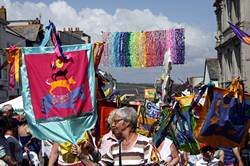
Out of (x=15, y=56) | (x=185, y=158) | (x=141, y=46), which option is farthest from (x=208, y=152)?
(x=141, y=46)

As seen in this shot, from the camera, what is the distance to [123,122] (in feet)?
17.4

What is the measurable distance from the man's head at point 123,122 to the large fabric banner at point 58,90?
2.22 metres

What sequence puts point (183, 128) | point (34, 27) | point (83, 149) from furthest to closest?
point (34, 27), point (183, 128), point (83, 149)

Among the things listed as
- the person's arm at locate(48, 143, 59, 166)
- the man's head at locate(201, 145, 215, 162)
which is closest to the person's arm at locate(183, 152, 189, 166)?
the man's head at locate(201, 145, 215, 162)

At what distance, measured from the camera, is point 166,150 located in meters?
8.11

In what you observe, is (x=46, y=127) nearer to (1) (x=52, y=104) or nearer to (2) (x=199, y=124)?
(1) (x=52, y=104)

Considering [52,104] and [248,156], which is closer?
Result: [52,104]

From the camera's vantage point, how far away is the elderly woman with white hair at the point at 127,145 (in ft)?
17.1

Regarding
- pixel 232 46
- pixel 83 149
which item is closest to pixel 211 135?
pixel 83 149

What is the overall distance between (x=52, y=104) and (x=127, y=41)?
1281 cm

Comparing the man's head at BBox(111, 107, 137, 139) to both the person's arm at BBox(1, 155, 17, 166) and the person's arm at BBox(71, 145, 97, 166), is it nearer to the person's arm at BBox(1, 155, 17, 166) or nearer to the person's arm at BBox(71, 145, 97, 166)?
the person's arm at BBox(71, 145, 97, 166)

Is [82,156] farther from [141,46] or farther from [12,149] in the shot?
[141,46]

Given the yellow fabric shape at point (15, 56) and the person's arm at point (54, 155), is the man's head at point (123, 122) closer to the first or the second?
the person's arm at point (54, 155)

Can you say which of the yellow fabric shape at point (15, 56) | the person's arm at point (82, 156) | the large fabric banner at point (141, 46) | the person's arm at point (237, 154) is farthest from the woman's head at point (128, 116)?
the large fabric banner at point (141, 46)
